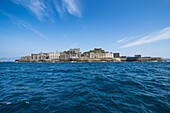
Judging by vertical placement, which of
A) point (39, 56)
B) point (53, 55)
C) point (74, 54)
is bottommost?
point (39, 56)

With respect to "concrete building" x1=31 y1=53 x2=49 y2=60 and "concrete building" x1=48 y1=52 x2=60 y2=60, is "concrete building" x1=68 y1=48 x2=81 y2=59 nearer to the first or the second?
"concrete building" x1=48 y1=52 x2=60 y2=60

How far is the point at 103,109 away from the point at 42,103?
388cm

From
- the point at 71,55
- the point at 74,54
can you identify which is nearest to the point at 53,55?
the point at 71,55

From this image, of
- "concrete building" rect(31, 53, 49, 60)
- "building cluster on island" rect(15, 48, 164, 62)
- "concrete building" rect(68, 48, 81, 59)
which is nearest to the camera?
"building cluster on island" rect(15, 48, 164, 62)

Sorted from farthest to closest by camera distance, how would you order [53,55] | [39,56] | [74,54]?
[39,56] < [53,55] < [74,54]

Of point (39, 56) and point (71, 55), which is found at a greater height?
point (71, 55)

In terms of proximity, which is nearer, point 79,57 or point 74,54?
point 79,57

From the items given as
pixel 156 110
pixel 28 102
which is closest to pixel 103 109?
pixel 156 110

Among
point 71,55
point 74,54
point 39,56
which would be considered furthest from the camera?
point 39,56

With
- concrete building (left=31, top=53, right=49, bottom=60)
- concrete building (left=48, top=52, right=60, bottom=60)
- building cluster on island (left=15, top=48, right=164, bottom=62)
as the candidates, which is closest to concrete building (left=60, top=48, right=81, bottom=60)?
building cluster on island (left=15, top=48, right=164, bottom=62)

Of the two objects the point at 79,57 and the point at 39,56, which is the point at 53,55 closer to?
the point at 39,56

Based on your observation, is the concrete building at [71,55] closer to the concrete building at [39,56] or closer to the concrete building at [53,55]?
the concrete building at [53,55]

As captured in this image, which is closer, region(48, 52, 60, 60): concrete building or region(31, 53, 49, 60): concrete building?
region(48, 52, 60, 60): concrete building

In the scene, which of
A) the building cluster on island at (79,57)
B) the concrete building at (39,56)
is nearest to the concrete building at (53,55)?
the building cluster on island at (79,57)
